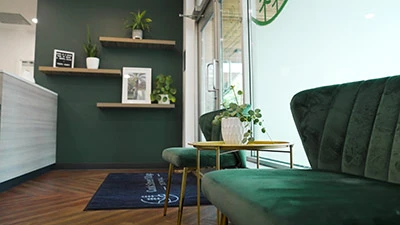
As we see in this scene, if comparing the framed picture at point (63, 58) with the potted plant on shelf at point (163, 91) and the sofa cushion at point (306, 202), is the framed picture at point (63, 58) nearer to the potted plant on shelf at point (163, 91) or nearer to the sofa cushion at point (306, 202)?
the potted plant on shelf at point (163, 91)

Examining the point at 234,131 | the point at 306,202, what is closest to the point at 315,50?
the point at 234,131

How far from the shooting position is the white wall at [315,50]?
3.74 ft

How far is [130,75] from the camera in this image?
4297mm

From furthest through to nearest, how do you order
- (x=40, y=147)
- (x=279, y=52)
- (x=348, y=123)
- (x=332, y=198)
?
(x=40, y=147)
(x=279, y=52)
(x=348, y=123)
(x=332, y=198)

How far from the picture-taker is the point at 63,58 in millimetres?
4109

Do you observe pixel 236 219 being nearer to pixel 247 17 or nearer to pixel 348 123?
pixel 348 123

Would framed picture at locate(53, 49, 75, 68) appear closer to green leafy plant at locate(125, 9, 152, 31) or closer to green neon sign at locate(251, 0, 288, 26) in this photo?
green leafy plant at locate(125, 9, 152, 31)

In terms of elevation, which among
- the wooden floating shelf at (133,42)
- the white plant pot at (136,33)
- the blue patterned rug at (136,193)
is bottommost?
the blue patterned rug at (136,193)

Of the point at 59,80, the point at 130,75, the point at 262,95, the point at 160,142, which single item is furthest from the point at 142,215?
the point at 59,80

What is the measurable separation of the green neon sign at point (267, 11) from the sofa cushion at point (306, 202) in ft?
5.08

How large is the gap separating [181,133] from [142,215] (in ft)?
8.53

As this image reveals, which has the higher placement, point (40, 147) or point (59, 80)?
point (59, 80)

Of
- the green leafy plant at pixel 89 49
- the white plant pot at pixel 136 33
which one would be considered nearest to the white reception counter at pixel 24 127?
the green leafy plant at pixel 89 49

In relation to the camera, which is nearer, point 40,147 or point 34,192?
point 34,192
